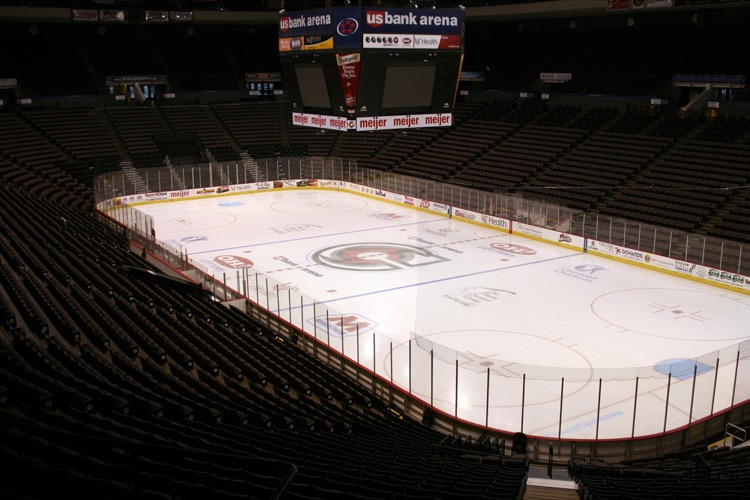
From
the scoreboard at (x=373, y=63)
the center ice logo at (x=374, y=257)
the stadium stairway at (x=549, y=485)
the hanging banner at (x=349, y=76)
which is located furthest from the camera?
the center ice logo at (x=374, y=257)

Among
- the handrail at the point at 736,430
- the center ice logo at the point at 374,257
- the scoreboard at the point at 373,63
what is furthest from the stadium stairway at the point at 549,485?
the center ice logo at the point at 374,257

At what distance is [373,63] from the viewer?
1750cm

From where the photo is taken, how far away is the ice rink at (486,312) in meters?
13.5

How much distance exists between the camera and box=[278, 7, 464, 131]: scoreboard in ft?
56.2

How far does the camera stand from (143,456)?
5477mm

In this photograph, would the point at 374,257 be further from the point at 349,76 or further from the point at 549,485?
the point at 549,485

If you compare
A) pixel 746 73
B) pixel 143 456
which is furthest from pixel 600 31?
pixel 143 456

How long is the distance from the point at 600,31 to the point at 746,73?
38.5 ft

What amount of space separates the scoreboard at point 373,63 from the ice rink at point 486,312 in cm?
505

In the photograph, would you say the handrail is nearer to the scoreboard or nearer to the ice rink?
the ice rink

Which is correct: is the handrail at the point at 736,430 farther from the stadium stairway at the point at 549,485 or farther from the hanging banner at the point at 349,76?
the hanging banner at the point at 349,76

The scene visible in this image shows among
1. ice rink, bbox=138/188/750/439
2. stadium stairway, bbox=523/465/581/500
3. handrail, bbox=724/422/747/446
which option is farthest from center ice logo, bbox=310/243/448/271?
stadium stairway, bbox=523/465/581/500

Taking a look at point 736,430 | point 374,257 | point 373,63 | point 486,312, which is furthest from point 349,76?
point 736,430

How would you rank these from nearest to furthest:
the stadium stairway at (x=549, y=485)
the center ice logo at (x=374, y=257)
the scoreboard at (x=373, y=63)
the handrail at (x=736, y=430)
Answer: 1. the stadium stairway at (x=549, y=485)
2. the handrail at (x=736, y=430)
3. the scoreboard at (x=373, y=63)
4. the center ice logo at (x=374, y=257)
